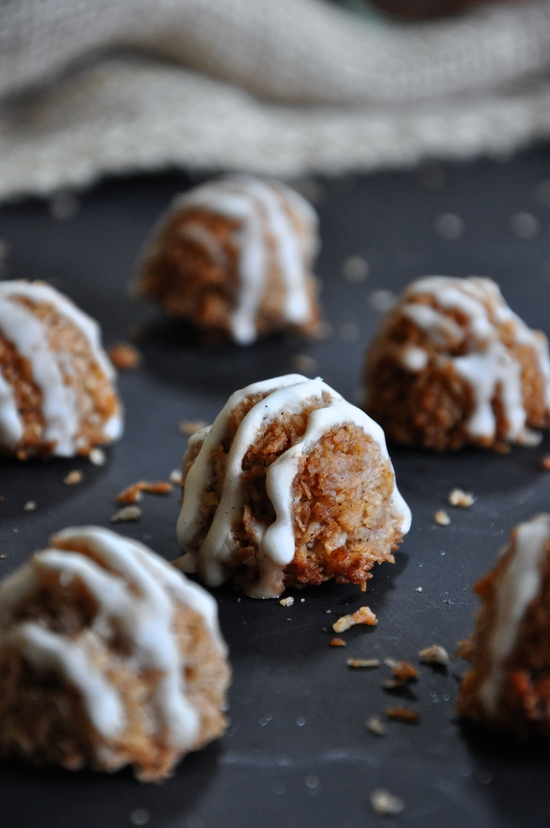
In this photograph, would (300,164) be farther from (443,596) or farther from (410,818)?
(410,818)

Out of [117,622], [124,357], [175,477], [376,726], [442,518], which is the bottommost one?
[124,357]

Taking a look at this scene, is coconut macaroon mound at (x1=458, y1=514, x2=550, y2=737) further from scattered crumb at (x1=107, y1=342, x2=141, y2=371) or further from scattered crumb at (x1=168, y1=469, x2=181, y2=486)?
scattered crumb at (x1=107, y1=342, x2=141, y2=371)

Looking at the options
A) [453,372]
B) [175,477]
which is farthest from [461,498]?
[175,477]

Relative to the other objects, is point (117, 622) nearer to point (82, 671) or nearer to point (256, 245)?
point (82, 671)

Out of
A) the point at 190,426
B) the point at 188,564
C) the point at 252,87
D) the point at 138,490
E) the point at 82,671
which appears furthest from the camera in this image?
the point at 252,87

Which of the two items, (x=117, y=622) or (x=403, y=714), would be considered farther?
(x=403, y=714)

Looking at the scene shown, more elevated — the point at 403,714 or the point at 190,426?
the point at 403,714

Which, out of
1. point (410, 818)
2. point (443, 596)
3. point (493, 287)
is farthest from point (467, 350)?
point (410, 818)
